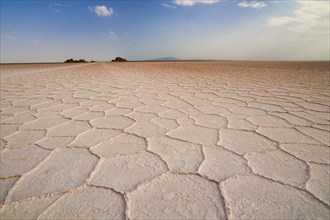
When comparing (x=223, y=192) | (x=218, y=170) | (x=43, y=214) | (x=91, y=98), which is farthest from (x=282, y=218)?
(x=91, y=98)

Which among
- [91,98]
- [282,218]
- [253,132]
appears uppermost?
[91,98]

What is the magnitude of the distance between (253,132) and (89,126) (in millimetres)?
1065

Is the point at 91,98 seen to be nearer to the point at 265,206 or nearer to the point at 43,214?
the point at 43,214

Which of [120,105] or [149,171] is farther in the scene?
[120,105]

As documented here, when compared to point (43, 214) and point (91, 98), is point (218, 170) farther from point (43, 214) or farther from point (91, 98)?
point (91, 98)

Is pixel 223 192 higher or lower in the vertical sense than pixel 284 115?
lower

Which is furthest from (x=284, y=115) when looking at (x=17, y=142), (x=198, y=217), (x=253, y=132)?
(x=17, y=142)

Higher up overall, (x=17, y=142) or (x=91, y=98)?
(x=91, y=98)

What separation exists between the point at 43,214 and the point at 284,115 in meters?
1.69

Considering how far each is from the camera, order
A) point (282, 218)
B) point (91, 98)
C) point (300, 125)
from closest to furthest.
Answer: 1. point (282, 218)
2. point (300, 125)
3. point (91, 98)

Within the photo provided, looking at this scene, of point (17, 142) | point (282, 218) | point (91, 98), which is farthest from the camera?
point (91, 98)

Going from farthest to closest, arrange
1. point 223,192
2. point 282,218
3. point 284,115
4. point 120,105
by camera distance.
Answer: point 120,105, point 284,115, point 223,192, point 282,218

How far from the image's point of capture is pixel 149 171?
3.13 ft

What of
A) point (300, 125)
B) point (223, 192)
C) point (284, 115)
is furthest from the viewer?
point (284, 115)
